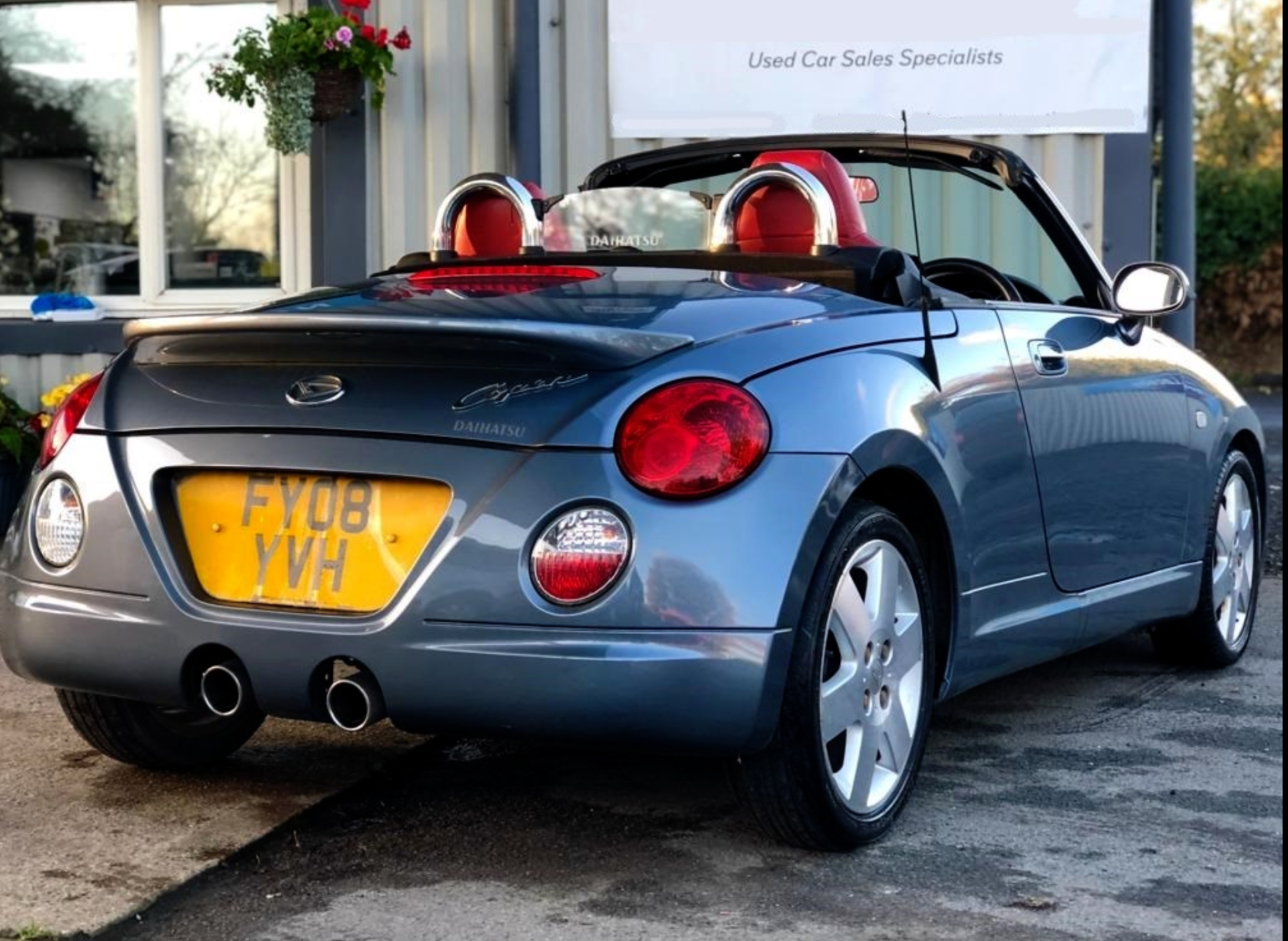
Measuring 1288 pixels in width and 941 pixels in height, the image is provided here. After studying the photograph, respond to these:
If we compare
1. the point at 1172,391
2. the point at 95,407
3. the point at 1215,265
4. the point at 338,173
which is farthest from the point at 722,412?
the point at 1215,265

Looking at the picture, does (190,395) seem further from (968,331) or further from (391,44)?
(391,44)

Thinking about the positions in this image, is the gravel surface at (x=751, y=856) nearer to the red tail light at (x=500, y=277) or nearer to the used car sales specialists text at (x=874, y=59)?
the red tail light at (x=500, y=277)

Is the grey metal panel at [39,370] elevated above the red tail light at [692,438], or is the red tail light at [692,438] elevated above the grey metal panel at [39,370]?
the red tail light at [692,438]

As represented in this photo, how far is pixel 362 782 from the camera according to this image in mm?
4289

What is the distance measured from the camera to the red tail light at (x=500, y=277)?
3.98 m

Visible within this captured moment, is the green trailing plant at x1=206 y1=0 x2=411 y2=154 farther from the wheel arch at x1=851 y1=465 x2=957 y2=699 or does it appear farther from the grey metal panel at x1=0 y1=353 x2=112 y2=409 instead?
the wheel arch at x1=851 y1=465 x2=957 y2=699

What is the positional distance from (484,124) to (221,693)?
5314mm

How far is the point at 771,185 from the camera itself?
445 cm

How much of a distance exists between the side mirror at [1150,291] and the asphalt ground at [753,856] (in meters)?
1.06

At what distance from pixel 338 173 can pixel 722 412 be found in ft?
17.1

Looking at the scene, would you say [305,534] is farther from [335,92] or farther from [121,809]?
[335,92]

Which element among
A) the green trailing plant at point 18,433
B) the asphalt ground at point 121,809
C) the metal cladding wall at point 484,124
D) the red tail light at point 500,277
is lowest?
the asphalt ground at point 121,809

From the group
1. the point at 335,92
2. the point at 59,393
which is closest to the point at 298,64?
the point at 335,92

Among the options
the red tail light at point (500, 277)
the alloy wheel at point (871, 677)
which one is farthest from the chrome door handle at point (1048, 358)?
the red tail light at point (500, 277)
